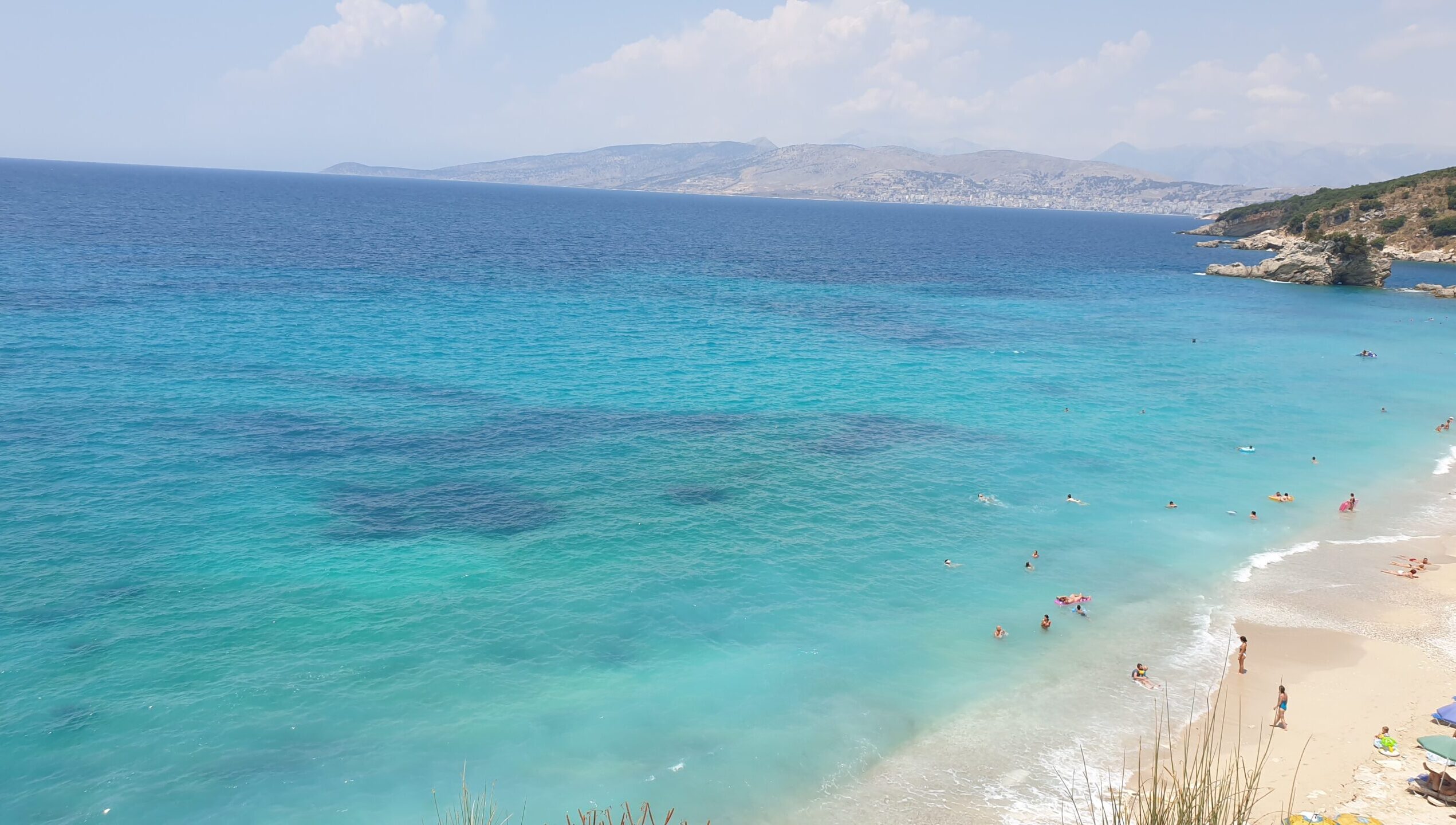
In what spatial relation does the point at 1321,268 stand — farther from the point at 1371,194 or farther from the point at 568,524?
the point at 568,524

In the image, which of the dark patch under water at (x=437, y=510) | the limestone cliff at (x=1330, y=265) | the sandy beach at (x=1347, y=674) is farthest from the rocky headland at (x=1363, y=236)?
the dark patch under water at (x=437, y=510)

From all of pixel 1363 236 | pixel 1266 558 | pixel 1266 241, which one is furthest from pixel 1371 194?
pixel 1266 558

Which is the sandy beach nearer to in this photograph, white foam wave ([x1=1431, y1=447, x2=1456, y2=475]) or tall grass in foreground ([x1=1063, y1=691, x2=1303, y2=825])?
tall grass in foreground ([x1=1063, y1=691, x2=1303, y2=825])

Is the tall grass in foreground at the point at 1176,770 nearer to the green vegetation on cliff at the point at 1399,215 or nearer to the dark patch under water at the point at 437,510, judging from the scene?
the dark patch under water at the point at 437,510

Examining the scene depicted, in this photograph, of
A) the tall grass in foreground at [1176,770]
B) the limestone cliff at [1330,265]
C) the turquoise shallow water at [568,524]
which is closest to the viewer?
the tall grass in foreground at [1176,770]

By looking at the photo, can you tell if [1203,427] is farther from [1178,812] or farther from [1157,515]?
[1178,812]

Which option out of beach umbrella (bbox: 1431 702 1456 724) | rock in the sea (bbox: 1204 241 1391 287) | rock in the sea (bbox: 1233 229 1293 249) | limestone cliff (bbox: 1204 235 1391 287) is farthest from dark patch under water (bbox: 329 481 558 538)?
rock in the sea (bbox: 1233 229 1293 249)
